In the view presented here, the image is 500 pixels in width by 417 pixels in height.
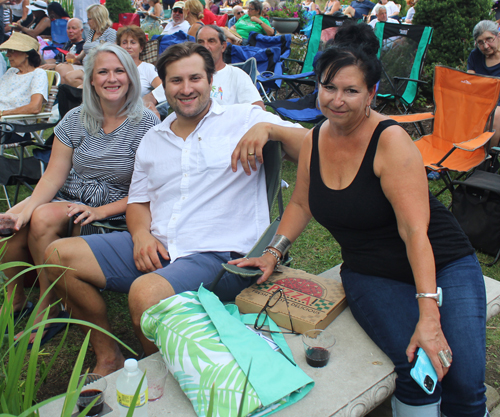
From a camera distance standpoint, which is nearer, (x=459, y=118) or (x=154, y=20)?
(x=459, y=118)

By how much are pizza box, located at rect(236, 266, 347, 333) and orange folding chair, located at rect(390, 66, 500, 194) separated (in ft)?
8.39

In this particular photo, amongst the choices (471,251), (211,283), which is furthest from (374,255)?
(211,283)

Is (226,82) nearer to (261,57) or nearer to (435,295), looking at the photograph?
(435,295)

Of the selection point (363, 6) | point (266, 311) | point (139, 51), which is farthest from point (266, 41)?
point (363, 6)

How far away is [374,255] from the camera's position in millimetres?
1733

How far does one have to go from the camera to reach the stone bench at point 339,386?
1303 millimetres

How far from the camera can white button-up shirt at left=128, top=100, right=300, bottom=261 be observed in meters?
2.04

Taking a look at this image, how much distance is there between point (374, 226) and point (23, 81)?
15.5ft

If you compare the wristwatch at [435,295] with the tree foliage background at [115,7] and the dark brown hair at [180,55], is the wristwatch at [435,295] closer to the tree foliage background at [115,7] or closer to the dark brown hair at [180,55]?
the dark brown hair at [180,55]

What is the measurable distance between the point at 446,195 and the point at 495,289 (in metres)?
2.63

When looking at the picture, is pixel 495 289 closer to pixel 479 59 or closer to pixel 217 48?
pixel 217 48

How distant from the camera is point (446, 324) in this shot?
1.49m

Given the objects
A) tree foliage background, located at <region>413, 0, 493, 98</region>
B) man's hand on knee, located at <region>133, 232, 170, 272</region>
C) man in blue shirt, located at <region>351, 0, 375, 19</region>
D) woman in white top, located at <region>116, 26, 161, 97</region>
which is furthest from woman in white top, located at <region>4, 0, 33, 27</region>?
man's hand on knee, located at <region>133, 232, 170, 272</region>

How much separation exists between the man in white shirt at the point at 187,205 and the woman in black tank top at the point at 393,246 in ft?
0.76
